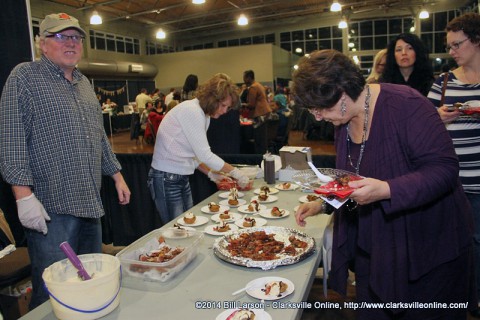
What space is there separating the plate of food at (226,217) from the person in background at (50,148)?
559mm

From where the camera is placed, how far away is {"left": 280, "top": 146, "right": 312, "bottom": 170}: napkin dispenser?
2.77 metres

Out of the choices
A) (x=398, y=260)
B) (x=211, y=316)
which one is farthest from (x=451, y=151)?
(x=211, y=316)

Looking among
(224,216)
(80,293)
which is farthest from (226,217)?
(80,293)

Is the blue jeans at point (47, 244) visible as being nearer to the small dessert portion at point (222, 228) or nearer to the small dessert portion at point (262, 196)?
the small dessert portion at point (222, 228)

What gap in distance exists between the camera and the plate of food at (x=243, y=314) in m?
1.06

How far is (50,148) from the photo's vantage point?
5.43 ft

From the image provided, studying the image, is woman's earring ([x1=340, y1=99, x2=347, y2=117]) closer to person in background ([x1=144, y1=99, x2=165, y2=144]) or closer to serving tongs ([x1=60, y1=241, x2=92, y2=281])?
serving tongs ([x1=60, y1=241, x2=92, y2=281])

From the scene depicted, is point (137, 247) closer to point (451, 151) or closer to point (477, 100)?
point (451, 151)

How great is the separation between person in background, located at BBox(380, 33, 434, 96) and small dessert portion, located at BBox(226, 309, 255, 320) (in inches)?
77.7

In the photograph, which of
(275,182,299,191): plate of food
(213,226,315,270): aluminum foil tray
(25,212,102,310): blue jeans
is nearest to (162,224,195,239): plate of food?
(213,226,315,270): aluminum foil tray

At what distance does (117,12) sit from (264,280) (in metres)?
13.8

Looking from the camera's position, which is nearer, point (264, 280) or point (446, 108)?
Result: point (264, 280)

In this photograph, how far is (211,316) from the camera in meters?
1.12

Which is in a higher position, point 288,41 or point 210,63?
point 288,41
